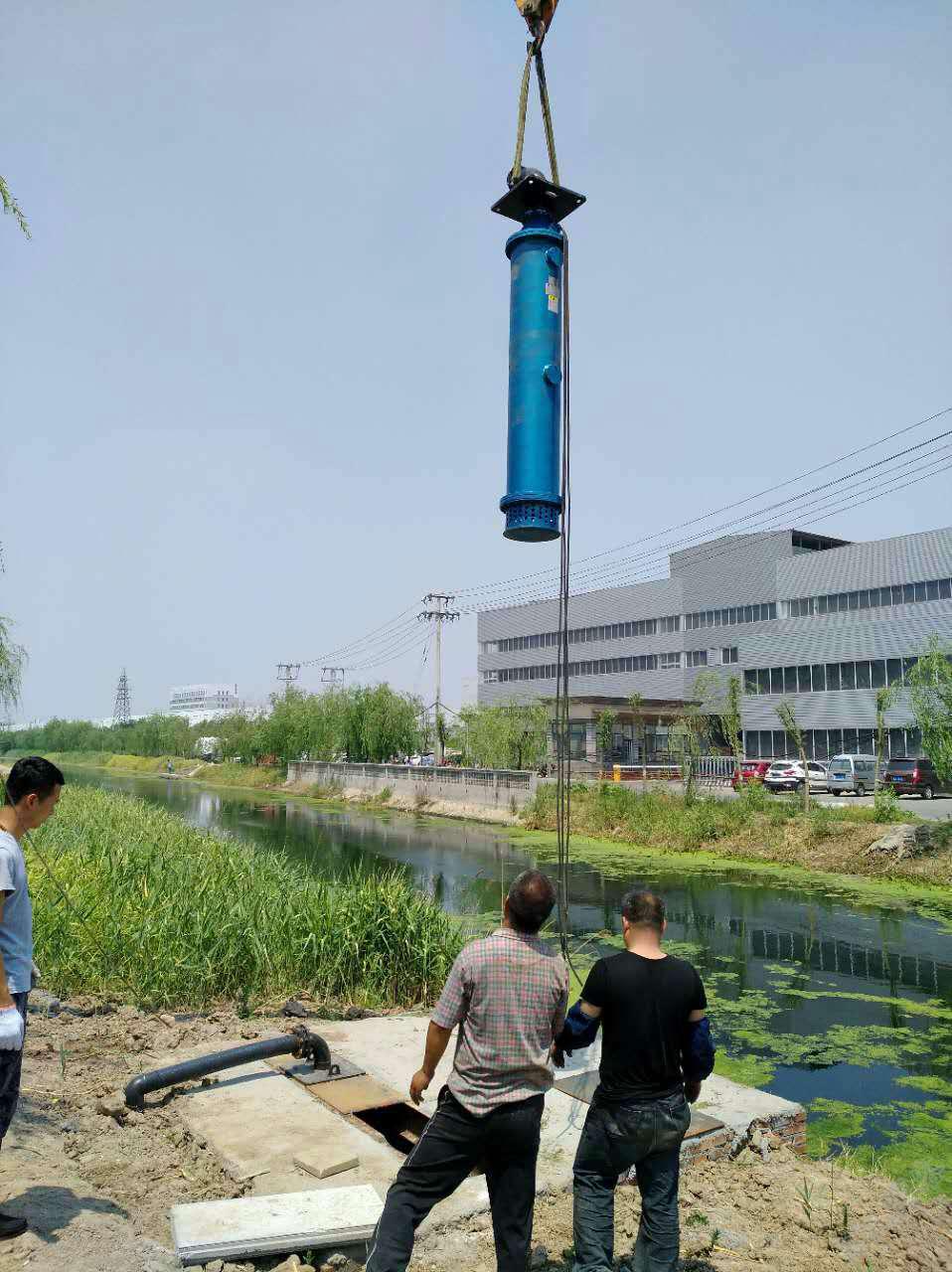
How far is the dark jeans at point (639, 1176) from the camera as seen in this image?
3.31 metres

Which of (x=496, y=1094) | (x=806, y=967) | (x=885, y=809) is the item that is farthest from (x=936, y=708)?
(x=496, y=1094)

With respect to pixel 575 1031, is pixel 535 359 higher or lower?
higher

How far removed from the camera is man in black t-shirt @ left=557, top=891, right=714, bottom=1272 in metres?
3.30

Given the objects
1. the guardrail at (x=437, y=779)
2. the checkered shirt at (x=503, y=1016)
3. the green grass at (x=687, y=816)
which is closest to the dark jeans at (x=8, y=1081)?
the checkered shirt at (x=503, y=1016)

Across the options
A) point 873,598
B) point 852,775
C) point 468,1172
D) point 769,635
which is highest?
point 873,598

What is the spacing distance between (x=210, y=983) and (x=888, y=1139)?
5.54 m

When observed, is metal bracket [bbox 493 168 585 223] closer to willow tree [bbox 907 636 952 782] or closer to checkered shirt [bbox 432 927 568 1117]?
checkered shirt [bbox 432 927 568 1117]

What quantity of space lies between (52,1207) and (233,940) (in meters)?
4.74

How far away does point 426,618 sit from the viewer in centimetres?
5550

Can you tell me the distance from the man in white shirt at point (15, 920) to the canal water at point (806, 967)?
4.89 meters

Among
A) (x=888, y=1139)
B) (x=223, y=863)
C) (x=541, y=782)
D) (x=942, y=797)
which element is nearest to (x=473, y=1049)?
(x=888, y=1139)

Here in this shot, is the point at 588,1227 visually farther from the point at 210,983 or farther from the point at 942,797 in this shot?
the point at 942,797

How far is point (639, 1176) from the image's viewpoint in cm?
→ 345

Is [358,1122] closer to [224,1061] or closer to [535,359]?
[224,1061]
